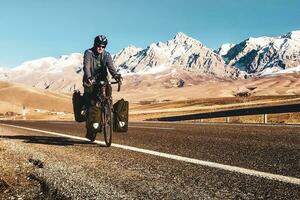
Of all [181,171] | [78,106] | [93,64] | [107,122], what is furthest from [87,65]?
[181,171]

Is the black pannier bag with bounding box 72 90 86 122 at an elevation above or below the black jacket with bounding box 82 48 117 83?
below

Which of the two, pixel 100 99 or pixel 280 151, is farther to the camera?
pixel 100 99

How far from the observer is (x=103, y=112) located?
10867mm

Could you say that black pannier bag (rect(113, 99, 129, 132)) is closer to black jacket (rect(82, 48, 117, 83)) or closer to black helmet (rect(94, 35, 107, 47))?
black jacket (rect(82, 48, 117, 83))

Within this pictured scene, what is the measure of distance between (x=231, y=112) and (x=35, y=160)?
2654cm

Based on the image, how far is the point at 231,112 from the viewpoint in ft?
111

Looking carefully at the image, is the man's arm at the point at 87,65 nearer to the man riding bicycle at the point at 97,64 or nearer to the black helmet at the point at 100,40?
the man riding bicycle at the point at 97,64

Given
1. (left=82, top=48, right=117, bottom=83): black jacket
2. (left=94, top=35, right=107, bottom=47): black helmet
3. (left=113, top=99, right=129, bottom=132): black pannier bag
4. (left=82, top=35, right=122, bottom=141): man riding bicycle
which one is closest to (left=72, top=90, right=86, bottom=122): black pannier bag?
(left=82, top=35, right=122, bottom=141): man riding bicycle

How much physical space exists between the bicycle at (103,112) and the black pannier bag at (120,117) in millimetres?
120

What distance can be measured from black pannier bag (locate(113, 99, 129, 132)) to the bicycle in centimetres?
12

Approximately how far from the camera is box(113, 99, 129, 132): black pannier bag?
427 inches

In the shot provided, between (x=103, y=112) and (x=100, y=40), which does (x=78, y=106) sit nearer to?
(x=103, y=112)

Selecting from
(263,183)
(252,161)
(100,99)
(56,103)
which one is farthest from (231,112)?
(56,103)

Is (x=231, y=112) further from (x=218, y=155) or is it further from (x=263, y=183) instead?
(x=263, y=183)
